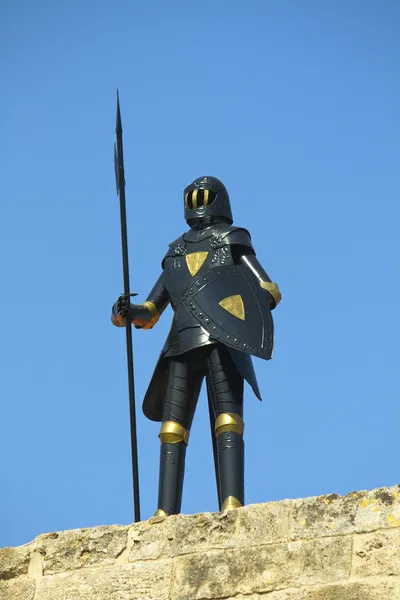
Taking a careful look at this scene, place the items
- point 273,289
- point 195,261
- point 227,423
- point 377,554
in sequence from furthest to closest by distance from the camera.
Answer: point 195,261, point 273,289, point 227,423, point 377,554

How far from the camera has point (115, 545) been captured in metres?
7.16

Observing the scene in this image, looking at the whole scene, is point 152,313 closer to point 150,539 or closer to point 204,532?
point 150,539

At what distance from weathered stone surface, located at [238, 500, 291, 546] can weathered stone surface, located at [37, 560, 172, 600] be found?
0.49 m

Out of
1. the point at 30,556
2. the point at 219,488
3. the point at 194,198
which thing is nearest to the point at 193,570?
the point at 30,556

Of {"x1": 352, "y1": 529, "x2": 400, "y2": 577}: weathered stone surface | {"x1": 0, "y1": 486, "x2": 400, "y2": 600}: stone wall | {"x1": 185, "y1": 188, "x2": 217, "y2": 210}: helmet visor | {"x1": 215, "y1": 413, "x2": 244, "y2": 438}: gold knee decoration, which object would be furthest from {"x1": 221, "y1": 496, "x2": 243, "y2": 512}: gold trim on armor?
{"x1": 185, "y1": 188, "x2": 217, "y2": 210}: helmet visor

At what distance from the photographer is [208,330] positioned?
8656 mm

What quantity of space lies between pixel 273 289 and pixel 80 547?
266 centimetres

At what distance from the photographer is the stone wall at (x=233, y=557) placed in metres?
6.31

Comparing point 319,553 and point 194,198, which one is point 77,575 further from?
point 194,198

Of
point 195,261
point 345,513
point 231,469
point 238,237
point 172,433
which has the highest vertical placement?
point 238,237

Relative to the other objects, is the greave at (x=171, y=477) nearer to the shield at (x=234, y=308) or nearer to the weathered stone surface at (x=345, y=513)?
the shield at (x=234, y=308)

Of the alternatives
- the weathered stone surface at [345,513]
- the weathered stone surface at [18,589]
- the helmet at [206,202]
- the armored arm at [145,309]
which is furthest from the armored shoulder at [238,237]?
the weathered stone surface at [18,589]

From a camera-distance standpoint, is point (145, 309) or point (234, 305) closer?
point (234, 305)

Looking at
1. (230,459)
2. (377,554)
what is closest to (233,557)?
(377,554)
